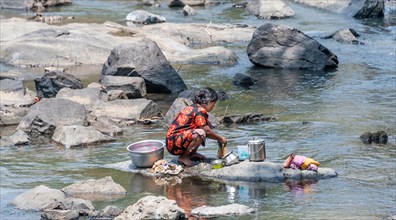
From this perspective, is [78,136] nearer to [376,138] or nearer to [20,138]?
[20,138]

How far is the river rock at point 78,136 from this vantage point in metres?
12.1

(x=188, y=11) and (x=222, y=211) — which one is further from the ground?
(x=222, y=211)

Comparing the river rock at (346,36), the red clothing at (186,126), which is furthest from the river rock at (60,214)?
the river rock at (346,36)

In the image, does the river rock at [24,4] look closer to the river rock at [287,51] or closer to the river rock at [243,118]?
the river rock at [287,51]

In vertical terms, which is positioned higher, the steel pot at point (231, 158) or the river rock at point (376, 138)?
the steel pot at point (231, 158)

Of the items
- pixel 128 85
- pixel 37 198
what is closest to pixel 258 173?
pixel 37 198

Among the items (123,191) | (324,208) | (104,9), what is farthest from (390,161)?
(104,9)

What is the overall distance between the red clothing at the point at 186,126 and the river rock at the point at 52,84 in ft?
18.7

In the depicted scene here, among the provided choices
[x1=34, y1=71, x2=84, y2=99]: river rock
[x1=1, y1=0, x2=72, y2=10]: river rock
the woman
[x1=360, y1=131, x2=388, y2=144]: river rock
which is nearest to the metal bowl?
the woman

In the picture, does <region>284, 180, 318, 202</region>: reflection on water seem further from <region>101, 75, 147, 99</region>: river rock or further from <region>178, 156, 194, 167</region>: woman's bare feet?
<region>101, 75, 147, 99</region>: river rock

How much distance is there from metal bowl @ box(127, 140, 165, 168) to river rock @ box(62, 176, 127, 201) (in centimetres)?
82

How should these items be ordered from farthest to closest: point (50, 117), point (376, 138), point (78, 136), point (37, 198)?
1. point (50, 117)
2. point (78, 136)
3. point (376, 138)
4. point (37, 198)

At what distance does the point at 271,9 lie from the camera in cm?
2741

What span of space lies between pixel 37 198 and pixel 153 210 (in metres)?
1.49
